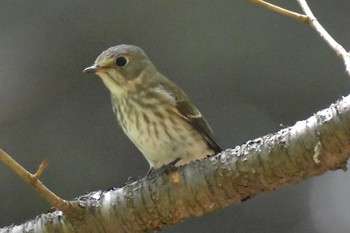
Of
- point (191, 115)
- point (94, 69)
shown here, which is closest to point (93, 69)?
point (94, 69)

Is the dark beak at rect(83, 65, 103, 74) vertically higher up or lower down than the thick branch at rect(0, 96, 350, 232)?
higher up

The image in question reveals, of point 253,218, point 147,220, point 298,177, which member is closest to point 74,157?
point 253,218

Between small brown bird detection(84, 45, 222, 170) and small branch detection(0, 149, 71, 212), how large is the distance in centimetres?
52

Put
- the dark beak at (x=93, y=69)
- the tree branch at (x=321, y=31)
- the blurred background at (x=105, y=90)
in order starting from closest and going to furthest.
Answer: the tree branch at (x=321, y=31) < the dark beak at (x=93, y=69) < the blurred background at (x=105, y=90)

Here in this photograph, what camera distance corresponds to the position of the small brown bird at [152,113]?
2223 mm

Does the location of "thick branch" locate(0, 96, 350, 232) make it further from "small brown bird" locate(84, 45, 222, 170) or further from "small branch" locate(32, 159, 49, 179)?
"small brown bird" locate(84, 45, 222, 170)

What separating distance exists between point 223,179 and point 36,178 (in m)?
0.45

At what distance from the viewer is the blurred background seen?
→ 328 cm

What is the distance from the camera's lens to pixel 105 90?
10.9ft

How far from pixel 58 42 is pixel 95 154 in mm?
584

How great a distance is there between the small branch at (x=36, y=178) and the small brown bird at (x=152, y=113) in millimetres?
523

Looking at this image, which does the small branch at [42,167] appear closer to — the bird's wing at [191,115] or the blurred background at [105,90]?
the bird's wing at [191,115]

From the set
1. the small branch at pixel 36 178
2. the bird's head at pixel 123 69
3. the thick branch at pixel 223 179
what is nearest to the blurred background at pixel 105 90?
the bird's head at pixel 123 69

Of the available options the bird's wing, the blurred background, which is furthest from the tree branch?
the blurred background
